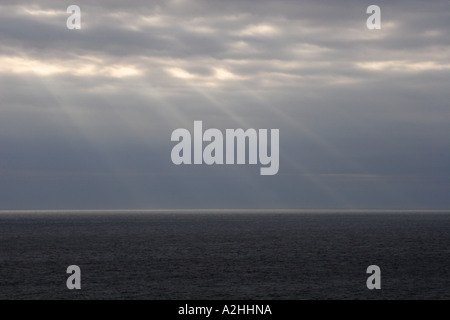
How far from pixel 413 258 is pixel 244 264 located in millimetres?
35468

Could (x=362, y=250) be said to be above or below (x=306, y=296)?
above

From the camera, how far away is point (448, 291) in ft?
236

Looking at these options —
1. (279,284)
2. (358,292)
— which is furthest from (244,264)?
(358,292)

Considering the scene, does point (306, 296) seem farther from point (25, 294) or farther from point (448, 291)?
point (25, 294)

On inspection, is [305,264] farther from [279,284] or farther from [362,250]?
[362,250]

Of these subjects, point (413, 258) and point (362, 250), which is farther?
point (362, 250)

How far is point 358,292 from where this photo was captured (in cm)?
7094

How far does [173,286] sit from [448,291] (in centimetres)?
3564
